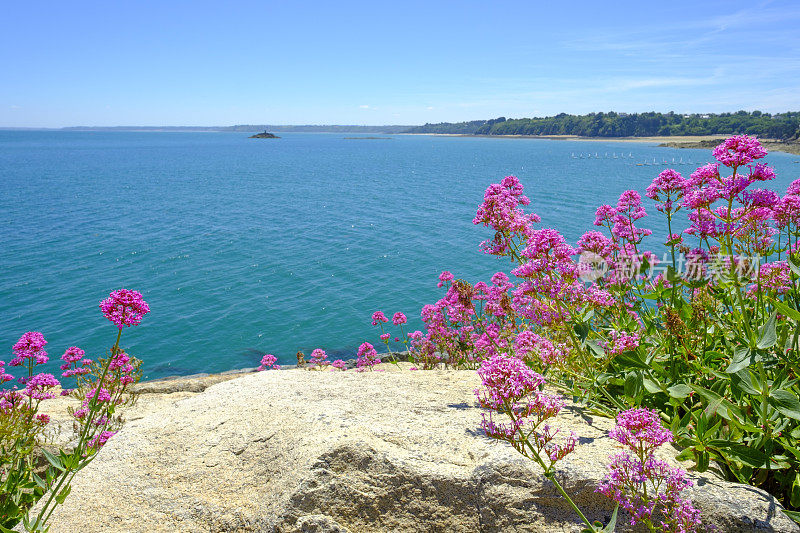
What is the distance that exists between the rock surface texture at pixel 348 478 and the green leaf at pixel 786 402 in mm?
648

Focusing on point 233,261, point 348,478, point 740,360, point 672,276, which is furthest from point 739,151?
point 233,261

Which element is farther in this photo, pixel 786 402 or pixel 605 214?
pixel 605 214

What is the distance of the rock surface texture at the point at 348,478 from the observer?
12.5 feet

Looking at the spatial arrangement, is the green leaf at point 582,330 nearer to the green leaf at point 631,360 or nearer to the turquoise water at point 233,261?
the green leaf at point 631,360

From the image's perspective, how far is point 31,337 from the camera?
595cm

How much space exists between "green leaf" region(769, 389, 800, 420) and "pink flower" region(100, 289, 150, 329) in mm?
5336

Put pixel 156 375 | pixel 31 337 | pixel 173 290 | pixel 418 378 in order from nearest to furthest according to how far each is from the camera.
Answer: pixel 31 337 < pixel 418 378 < pixel 156 375 < pixel 173 290

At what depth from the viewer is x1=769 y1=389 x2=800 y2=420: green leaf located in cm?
348

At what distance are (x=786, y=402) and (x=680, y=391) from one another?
2.32ft

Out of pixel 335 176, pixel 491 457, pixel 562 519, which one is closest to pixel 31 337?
pixel 491 457

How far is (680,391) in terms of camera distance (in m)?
4.04

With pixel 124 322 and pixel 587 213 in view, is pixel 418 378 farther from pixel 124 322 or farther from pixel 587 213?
pixel 587 213

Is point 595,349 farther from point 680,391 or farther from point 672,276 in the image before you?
point 672,276

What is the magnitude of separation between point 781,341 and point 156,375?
19541 millimetres
